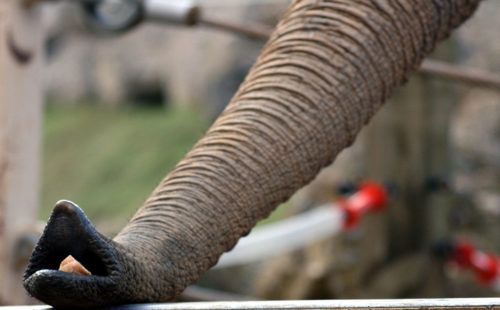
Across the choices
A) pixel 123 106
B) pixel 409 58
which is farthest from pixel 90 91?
pixel 409 58

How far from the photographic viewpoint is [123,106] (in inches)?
255

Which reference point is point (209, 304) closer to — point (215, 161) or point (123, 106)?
point (215, 161)

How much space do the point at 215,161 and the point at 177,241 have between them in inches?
3.4

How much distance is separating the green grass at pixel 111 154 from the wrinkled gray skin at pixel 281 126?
397 cm

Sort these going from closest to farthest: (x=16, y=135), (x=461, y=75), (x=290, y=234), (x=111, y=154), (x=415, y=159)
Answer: (x=16, y=135)
(x=461, y=75)
(x=290, y=234)
(x=415, y=159)
(x=111, y=154)

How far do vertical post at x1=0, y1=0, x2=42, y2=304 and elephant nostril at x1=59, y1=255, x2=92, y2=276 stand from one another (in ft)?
3.08

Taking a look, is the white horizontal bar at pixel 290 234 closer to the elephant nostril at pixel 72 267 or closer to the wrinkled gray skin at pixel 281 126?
the wrinkled gray skin at pixel 281 126

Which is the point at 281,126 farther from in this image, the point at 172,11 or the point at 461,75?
the point at 461,75

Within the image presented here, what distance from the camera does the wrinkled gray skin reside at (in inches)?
26.4

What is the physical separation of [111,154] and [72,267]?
5214 millimetres

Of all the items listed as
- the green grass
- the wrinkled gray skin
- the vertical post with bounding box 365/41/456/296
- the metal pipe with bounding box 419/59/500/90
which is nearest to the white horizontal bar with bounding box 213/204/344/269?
the vertical post with bounding box 365/41/456/296

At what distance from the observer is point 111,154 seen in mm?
5711

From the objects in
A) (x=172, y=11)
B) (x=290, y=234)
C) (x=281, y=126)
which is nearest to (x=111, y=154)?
(x=290, y=234)

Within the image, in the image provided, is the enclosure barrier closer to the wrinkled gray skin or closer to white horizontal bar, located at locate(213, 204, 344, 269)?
the wrinkled gray skin
